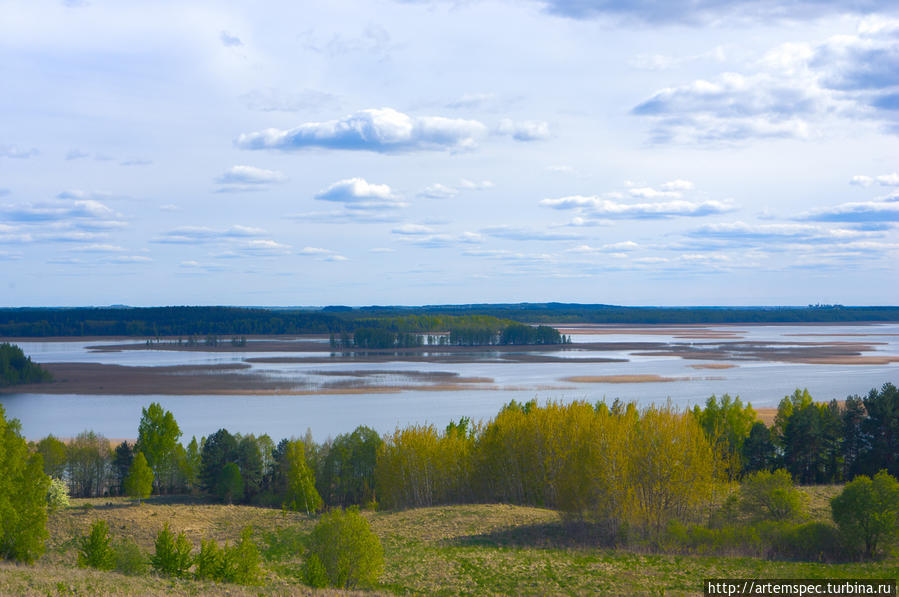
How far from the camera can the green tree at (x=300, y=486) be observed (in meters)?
33.5

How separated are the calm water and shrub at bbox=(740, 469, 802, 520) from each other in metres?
21.1

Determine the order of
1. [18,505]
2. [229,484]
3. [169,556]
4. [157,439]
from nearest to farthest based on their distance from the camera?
[169,556] < [18,505] < [229,484] < [157,439]

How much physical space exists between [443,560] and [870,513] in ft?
38.8

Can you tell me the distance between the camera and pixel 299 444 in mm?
35188

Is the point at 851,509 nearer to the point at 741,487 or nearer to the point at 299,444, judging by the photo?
the point at 741,487

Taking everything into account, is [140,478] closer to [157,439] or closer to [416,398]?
[157,439]

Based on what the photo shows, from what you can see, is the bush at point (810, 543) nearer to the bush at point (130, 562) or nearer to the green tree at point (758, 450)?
the green tree at point (758, 450)

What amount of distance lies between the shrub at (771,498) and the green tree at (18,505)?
21.4 metres

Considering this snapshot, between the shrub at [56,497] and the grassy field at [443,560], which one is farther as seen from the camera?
the shrub at [56,497]

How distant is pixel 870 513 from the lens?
71.5 feet

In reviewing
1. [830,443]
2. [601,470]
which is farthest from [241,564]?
[830,443]

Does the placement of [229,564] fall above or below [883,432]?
below

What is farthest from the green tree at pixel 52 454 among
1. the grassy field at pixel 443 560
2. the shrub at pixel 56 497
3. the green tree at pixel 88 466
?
the shrub at pixel 56 497

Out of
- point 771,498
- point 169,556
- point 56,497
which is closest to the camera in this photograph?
point 169,556
